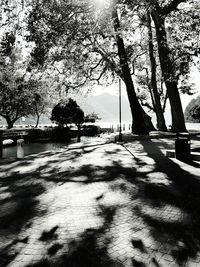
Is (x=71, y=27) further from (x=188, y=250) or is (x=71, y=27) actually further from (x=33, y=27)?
(x=188, y=250)

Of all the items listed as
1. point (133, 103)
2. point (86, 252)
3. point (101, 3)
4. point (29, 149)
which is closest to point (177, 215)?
point (86, 252)

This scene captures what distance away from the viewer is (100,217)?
16.4 feet

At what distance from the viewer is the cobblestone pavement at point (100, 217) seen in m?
3.64

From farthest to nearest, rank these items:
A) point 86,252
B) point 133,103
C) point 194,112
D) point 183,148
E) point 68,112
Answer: point 194,112 < point 68,112 < point 133,103 < point 183,148 < point 86,252

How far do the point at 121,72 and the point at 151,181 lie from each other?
742 inches

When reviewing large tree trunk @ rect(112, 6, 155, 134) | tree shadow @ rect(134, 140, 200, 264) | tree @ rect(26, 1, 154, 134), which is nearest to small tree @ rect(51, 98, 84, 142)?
tree @ rect(26, 1, 154, 134)

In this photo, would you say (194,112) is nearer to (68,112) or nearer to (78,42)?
(68,112)

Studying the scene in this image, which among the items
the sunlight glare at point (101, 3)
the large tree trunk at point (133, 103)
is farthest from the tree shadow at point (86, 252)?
the large tree trunk at point (133, 103)

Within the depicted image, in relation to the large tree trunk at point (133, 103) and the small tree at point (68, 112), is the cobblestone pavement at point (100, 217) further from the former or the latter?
the small tree at point (68, 112)

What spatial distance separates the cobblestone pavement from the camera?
3637 mm

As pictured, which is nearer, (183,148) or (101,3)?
(183,148)

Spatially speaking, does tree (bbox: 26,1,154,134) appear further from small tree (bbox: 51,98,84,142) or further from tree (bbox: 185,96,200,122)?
tree (bbox: 185,96,200,122)

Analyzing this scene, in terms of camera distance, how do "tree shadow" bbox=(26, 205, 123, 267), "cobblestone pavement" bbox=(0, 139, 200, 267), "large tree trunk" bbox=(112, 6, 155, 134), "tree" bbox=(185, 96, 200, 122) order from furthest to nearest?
1. "tree" bbox=(185, 96, 200, 122)
2. "large tree trunk" bbox=(112, 6, 155, 134)
3. "cobblestone pavement" bbox=(0, 139, 200, 267)
4. "tree shadow" bbox=(26, 205, 123, 267)

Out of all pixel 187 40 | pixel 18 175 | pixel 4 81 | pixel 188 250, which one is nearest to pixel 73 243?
pixel 188 250
